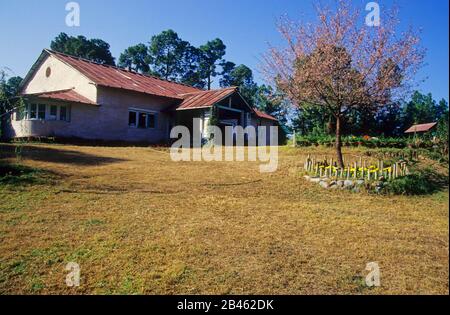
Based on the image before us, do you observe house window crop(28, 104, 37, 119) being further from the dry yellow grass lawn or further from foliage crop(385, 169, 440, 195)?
foliage crop(385, 169, 440, 195)

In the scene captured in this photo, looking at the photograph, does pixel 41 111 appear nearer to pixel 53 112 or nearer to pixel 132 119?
pixel 53 112

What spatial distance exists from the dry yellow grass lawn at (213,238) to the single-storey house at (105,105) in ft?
40.1

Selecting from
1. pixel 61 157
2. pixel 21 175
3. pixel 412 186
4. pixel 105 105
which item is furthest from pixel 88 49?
pixel 412 186

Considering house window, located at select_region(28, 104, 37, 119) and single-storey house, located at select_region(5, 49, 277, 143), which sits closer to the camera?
house window, located at select_region(28, 104, 37, 119)

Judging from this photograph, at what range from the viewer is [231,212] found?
6895 mm

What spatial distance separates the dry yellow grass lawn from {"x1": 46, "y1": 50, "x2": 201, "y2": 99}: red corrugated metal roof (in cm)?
1449

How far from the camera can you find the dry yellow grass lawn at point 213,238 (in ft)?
13.0

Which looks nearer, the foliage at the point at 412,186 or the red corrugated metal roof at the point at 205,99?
the foliage at the point at 412,186

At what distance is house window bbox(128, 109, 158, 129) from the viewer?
23.7m

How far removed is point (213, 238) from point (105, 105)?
18889 millimetres

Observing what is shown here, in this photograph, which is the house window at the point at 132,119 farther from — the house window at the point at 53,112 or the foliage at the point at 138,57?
the foliage at the point at 138,57

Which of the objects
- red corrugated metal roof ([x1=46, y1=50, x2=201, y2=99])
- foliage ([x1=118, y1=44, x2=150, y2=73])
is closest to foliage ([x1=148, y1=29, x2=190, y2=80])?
foliage ([x1=118, y1=44, x2=150, y2=73])

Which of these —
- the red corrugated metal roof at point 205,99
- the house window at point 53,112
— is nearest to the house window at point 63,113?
the house window at point 53,112

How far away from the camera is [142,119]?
24.5 metres
